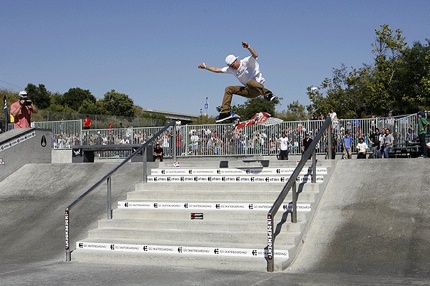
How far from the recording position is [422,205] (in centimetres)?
1106

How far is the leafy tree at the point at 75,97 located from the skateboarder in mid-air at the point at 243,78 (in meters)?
64.9

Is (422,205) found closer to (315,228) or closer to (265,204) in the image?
(315,228)

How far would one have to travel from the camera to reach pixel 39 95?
7094 cm

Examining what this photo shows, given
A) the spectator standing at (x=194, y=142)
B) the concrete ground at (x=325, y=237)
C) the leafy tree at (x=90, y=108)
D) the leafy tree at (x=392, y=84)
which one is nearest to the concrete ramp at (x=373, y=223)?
the concrete ground at (x=325, y=237)

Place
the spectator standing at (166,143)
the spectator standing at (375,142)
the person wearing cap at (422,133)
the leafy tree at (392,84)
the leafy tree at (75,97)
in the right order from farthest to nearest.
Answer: the leafy tree at (75,97), the leafy tree at (392,84), the spectator standing at (375,142), the spectator standing at (166,143), the person wearing cap at (422,133)

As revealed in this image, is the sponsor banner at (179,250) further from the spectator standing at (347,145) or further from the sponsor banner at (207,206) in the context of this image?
the spectator standing at (347,145)

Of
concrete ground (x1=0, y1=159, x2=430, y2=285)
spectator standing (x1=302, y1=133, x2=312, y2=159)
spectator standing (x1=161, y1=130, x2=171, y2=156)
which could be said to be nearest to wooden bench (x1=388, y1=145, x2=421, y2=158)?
spectator standing (x1=302, y1=133, x2=312, y2=159)

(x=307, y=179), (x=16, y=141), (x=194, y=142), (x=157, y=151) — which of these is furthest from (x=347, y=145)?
(x=16, y=141)

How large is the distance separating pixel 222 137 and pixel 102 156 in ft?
20.0

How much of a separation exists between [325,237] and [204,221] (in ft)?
7.68

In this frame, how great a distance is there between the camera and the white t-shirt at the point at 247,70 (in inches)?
514

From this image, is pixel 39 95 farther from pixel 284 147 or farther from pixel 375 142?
pixel 375 142

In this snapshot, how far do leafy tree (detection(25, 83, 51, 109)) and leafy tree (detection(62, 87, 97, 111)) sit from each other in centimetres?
301

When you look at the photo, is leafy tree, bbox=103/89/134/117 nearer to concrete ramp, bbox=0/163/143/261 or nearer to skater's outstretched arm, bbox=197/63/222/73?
concrete ramp, bbox=0/163/143/261
